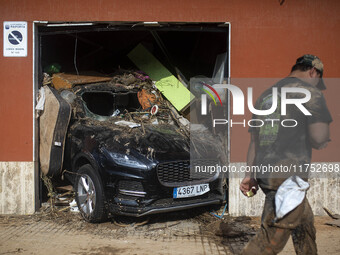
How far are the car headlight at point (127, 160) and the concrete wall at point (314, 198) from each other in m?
1.72

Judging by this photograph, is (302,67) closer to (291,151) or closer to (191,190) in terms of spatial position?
(291,151)

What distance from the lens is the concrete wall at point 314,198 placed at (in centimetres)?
648

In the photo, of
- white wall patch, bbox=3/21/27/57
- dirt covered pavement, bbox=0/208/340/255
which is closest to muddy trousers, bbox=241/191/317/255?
dirt covered pavement, bbox=0/208/340/255

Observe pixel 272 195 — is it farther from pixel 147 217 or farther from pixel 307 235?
pixel 147 217

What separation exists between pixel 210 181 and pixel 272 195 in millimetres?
2460

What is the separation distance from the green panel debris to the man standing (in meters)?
4.21

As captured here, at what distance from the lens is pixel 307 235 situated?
344 centimetres

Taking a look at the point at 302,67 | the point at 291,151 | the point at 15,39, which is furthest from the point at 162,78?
the point at 291,151

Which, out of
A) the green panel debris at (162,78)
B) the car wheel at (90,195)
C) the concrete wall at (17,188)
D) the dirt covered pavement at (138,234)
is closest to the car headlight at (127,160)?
the car wheel at (90,195)

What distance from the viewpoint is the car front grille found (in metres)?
5.58

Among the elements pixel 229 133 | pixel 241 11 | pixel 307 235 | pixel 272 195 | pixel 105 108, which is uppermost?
pixel 241 11

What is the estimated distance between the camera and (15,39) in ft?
21.5

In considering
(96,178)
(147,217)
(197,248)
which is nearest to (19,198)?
(96,178)

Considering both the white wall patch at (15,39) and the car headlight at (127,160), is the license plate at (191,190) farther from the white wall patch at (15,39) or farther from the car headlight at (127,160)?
the white wall patch at (15,39)
